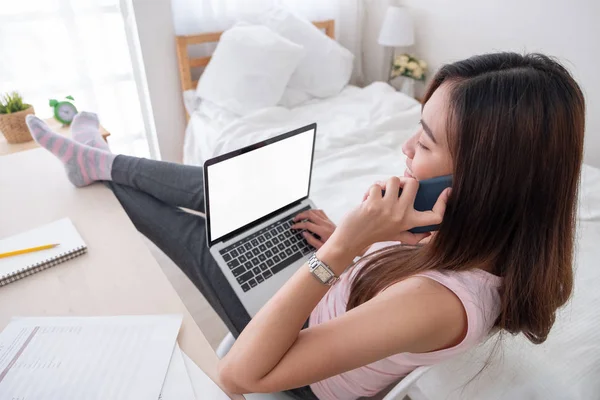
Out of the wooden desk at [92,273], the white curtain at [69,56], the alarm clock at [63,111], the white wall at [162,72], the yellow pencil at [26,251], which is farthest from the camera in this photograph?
the white wall at [162,72]

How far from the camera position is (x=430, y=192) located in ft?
2.09

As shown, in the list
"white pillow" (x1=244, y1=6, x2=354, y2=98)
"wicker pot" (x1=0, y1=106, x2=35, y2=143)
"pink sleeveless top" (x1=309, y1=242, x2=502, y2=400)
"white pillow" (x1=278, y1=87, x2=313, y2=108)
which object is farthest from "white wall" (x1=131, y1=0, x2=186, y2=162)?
"pink sleeveless top" (x1=309, y1=242, x2=502, y2=400)

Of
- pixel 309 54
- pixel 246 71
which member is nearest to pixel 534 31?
pixel 309 54

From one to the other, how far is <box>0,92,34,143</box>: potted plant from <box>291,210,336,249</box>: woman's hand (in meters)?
1.23

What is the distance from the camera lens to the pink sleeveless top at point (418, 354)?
1.91 feet

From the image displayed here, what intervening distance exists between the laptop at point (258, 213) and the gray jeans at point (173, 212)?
3.7 inches

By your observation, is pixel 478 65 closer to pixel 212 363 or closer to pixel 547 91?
pixel 547 91

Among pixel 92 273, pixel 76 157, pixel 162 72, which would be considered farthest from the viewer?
pixel 162 72

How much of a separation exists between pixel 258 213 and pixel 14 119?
1151mm

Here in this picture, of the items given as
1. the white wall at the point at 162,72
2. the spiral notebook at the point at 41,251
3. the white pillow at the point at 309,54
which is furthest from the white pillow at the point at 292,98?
the spiral notebook at the point at 41,251

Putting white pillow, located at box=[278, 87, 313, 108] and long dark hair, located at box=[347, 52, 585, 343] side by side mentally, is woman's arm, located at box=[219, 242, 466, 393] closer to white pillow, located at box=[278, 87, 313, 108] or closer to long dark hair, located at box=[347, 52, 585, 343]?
long dark hair, located at box=[347, 52, 585, 343]

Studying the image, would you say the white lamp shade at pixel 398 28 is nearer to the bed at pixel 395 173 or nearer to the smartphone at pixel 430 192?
the bed at pixel 395 173

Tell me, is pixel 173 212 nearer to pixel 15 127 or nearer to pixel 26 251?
pixel 26 251

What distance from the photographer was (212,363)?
60cm
